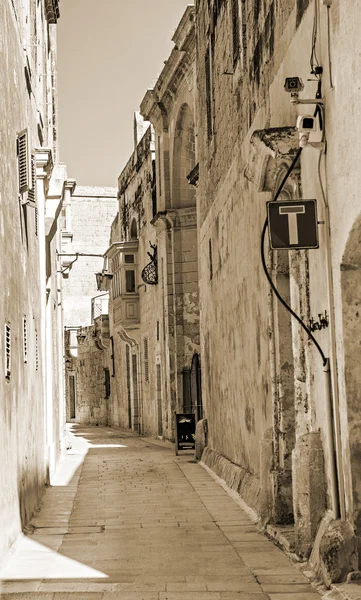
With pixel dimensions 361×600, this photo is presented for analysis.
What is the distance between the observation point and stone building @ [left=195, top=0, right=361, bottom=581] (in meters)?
6.21

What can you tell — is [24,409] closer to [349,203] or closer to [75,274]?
[349,203]

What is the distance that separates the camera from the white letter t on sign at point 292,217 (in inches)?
264

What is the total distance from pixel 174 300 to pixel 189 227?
1.81 meters

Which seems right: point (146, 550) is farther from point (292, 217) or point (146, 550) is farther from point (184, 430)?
point (184, 430)

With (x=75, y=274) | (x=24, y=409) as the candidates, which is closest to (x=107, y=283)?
(x=75, y=274)

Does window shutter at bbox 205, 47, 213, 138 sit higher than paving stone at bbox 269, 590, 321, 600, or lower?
higher

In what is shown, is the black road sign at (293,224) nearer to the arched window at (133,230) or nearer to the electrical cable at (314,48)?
the electrical cable at (314,48)

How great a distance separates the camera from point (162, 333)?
24.3 m

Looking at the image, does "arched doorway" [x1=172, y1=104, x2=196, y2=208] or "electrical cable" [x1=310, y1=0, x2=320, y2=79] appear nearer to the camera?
"electrical cable" [x1=310, y1=0, x2=320, y2=79]

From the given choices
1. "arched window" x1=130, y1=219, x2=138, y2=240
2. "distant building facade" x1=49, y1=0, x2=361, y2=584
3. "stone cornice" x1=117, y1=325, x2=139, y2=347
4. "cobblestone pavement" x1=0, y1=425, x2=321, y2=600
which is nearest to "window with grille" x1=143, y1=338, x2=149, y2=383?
"stone cornice" x1=117, y1=325, x2=139, y2=347

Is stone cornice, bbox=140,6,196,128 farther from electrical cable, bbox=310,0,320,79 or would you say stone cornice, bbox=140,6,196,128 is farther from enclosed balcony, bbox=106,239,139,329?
electrical cable, bbox=310,0,320,79

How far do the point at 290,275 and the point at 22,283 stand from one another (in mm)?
3209

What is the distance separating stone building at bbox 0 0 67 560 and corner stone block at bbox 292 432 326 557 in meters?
2.17

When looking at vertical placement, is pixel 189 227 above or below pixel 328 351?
above
